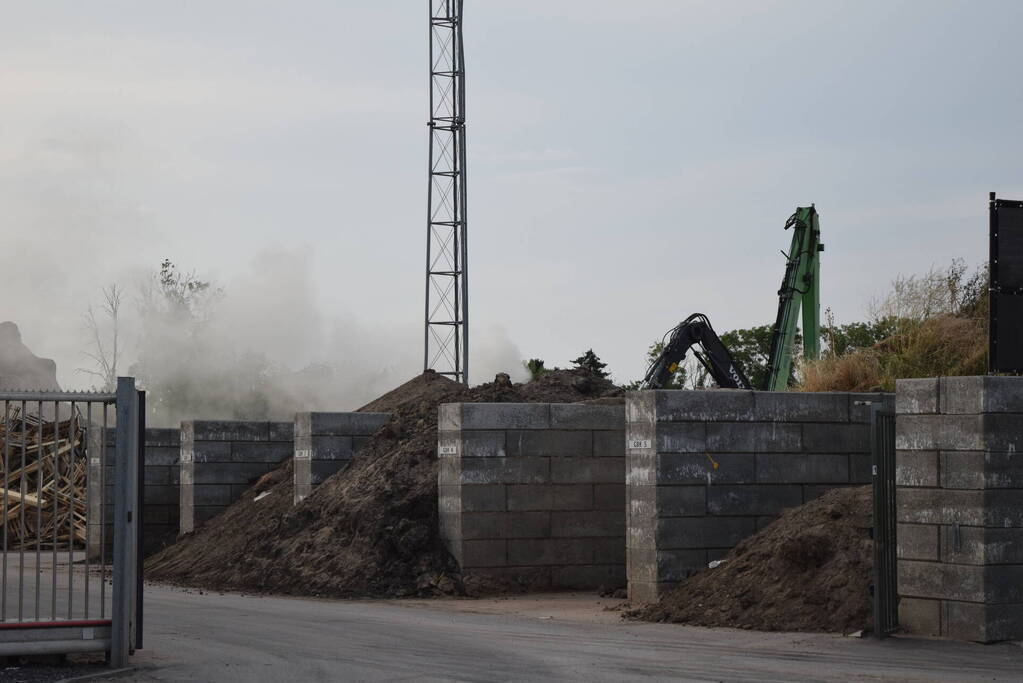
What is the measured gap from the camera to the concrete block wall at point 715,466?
53.8 ft

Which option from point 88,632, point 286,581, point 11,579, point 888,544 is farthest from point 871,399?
point 11,579

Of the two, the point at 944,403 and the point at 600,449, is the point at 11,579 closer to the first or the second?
the point at 600,449

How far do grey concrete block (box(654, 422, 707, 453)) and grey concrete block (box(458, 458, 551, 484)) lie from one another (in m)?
3.16

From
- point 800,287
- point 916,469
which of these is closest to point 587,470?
point 916,469

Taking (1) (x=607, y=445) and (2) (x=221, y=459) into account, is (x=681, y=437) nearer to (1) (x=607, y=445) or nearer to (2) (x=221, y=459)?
(1) (x=607, y=445)

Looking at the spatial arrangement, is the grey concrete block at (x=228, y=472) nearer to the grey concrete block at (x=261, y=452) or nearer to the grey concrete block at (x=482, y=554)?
the grey concrete block at (x=261, y=452)

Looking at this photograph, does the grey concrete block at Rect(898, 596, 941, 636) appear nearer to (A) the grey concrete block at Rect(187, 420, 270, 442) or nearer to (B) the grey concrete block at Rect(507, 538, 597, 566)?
(B) the grey concrete block at Rect(507, 538, 597, 566)

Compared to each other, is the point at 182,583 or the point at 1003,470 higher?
the point at 1003,470

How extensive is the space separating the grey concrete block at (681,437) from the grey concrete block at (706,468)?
0.07 metres

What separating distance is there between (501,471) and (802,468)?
4287mm

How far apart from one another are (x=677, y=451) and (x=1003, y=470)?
14.1ft

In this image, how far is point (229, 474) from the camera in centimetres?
2631

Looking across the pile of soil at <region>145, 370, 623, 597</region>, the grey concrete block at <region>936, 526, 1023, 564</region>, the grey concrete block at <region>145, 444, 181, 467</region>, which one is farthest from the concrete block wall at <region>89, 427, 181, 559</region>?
the grey concrete block at <region>936, 526, 1023, 564</region>

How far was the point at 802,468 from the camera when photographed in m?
17.1
